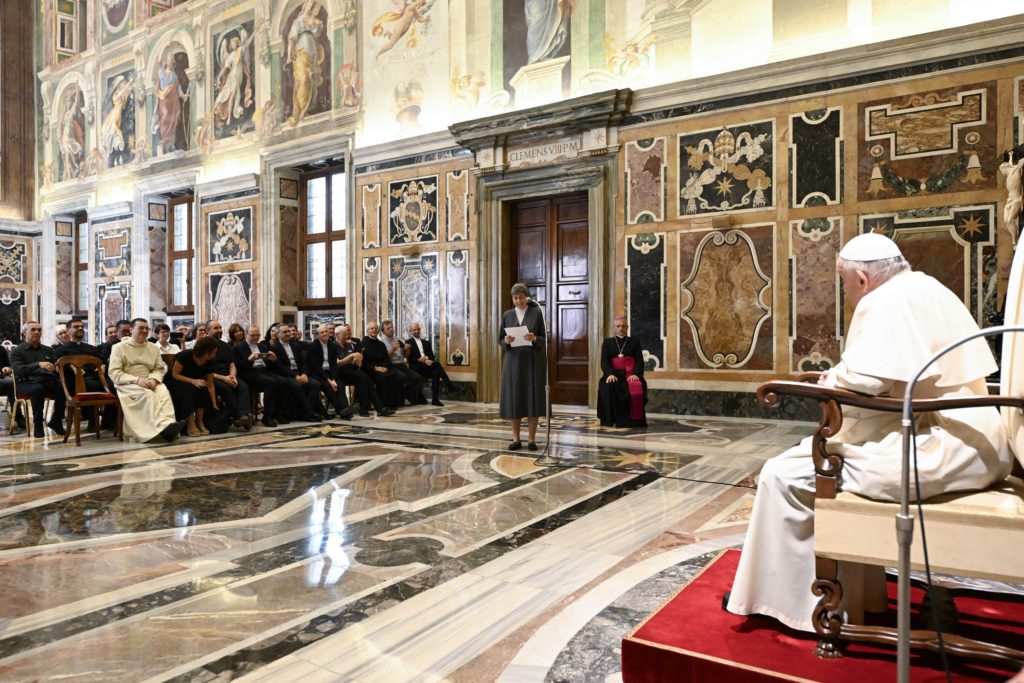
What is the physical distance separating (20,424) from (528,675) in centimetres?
919

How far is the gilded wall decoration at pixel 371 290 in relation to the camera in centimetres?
1187

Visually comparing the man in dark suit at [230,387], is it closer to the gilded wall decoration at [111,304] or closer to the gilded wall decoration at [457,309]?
the gilded wall decoration at [457,309]

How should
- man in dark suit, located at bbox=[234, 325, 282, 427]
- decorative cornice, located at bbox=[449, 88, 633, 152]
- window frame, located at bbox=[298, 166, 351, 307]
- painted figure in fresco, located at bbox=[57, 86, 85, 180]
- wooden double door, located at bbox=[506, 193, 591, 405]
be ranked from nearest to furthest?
man in dark suit, located at bbox=[234, 325, 282, 427]
decorative cornice, located at bbox=[449, 88, 633, 152]
wooden double door, located at bbox=[506, 193, 591, 405]
window frame, located at bbox=[298, 166, 351, 307]
painted figure in fresco, located at bbox=[57, 86, 85, 180]

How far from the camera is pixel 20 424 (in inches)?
350

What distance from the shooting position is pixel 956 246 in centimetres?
745

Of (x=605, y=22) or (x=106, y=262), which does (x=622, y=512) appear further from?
(x=106, y=262)

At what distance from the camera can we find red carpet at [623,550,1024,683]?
1.94 meters

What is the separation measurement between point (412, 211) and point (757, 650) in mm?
10103

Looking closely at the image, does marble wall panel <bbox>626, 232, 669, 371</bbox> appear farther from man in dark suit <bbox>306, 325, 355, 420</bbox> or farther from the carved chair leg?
the carved chair leg

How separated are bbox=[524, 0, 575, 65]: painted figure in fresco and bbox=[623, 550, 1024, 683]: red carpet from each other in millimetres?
9188

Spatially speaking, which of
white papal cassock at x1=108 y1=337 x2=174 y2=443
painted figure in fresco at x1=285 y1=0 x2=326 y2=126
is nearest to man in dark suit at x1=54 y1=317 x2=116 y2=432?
white papal cassock at x1=108 y1=337 x2=174 y2=443

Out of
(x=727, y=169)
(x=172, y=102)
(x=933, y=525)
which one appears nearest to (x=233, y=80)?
(x=172, y=102)

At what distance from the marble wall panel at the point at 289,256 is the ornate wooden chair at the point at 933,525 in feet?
40.9

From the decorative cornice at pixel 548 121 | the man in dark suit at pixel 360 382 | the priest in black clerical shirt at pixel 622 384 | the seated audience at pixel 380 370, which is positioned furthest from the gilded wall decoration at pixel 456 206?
the priest in black clerical shirt at pixel 622 384
